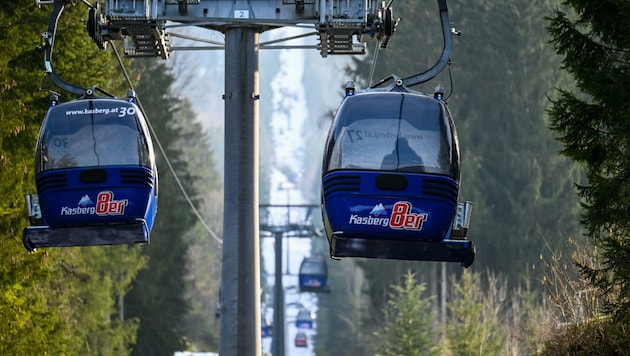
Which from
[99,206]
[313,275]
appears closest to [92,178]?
[99,206]

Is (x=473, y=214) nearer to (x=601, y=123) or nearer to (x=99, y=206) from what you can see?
(x=99, y=206)

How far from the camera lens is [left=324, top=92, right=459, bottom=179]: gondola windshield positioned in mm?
16797

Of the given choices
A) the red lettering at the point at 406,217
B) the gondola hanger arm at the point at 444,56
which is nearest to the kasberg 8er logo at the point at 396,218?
the red lettering at the point at 406,217

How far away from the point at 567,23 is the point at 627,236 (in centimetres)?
225

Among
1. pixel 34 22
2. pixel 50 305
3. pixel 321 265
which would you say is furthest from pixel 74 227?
pixel 321 265

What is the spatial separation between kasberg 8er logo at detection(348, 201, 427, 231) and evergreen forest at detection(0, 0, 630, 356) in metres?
1.75

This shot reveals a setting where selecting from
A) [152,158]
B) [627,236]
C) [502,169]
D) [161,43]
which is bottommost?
[627,236]

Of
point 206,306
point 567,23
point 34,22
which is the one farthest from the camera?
point 206,306

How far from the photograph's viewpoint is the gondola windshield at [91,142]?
18.2 metres

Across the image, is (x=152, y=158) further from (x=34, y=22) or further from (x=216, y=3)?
(x=34, y=22)

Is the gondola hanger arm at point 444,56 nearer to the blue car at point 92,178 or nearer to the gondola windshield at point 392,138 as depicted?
the gondola windshield at point 392,138

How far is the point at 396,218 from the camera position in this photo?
659 inches

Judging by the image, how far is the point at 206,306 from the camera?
11062 cm

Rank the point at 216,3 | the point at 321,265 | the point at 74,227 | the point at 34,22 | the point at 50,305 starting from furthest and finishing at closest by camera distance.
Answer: the point at 321,265 → the point at 50,305 → the point at 34,22 → the point at 216,3 → the point at 74,227
